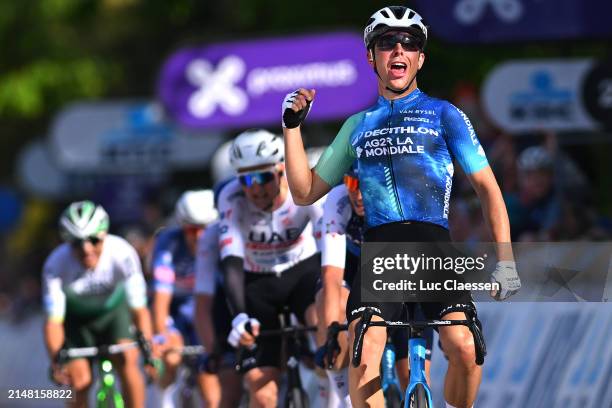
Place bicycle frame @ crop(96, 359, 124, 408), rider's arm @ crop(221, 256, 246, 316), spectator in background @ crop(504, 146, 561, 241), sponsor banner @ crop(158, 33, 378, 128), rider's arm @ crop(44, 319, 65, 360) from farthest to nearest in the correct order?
sponsor banner @ crop(158, 33, 378, 128) < spectator in background @ crop(504, 146, 561, 241) < rider's arm @ crop(44, 319, 65, 360) < bicycle frame @ crop(96, 359, 124, 408) < rider's arm @ crop(221, 256, 246, 316)

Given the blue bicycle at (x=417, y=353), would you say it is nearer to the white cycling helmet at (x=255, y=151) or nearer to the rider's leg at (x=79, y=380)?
the white cycling helmet at (x=255, y=151)

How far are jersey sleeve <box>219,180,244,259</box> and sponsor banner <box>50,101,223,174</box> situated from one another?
12.1 meters

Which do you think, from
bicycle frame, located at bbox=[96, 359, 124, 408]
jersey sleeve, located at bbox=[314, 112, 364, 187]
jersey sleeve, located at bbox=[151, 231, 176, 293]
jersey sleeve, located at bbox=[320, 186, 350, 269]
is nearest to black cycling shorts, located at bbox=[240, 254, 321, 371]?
jersey sleeve, located at bbox=[320, 186, 350, 269]

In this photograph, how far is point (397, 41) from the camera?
321 inches

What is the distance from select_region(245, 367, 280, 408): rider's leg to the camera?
10.6 meters

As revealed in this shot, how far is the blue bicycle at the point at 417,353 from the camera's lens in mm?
7867

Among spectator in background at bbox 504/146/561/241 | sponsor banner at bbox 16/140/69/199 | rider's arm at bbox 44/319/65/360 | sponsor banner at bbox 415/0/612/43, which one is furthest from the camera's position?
sponsor banner at bbox 16/140/69/199

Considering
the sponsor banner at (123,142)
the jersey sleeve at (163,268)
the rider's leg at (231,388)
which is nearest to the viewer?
the rider's leg at (231,388)

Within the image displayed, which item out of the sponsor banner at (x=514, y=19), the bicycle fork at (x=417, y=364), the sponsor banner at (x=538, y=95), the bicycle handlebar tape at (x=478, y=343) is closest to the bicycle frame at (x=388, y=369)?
the bicycle fork at (x=417, y=364)

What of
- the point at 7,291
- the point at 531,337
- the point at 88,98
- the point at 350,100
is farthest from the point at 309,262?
the point at 88,98

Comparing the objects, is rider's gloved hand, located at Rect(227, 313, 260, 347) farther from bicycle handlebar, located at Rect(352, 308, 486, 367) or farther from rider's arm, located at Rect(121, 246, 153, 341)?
rider's arm, located at Rect(121, 246, 153, 341)

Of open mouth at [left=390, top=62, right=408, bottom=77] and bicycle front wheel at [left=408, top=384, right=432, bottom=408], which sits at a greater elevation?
open mouth at [left=390, top=62, right=408, bottom=77]

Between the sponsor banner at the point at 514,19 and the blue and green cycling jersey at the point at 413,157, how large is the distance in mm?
6559

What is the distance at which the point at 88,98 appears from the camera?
31594mm
